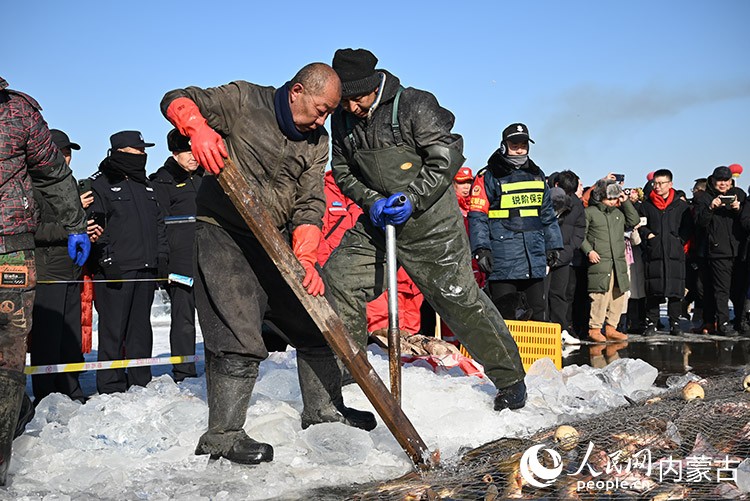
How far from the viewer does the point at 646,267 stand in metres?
12.5

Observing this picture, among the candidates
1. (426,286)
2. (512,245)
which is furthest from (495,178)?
(426,286)

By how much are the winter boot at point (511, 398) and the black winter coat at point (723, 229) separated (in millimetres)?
7542

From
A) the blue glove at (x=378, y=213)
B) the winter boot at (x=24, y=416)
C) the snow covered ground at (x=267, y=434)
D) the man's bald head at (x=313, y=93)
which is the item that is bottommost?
Result: the snow covered ground at (x=267, y=434)

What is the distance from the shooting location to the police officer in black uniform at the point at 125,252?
24.9 ft

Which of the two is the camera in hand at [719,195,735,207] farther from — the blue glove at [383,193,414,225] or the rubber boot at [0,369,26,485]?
the rubber boot at [0,369,26,485]

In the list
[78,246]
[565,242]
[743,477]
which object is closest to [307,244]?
[78,246]

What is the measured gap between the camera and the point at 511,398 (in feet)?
18.8

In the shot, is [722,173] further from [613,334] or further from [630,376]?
[630,376]

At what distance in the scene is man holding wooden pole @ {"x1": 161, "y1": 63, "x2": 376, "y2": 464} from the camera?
14.8 feet

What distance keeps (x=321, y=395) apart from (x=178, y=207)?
12.0 feet

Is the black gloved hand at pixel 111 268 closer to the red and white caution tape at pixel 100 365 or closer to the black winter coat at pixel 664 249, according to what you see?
the red and white caution tape at pixel 100 365

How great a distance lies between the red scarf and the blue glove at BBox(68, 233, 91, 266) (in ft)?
30.7

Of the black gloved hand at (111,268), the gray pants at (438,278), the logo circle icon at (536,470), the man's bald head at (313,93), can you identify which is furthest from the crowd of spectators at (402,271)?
the logo circle icon at (536,470)

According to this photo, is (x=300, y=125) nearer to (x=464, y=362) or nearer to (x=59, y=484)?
(x=59, y=484)
